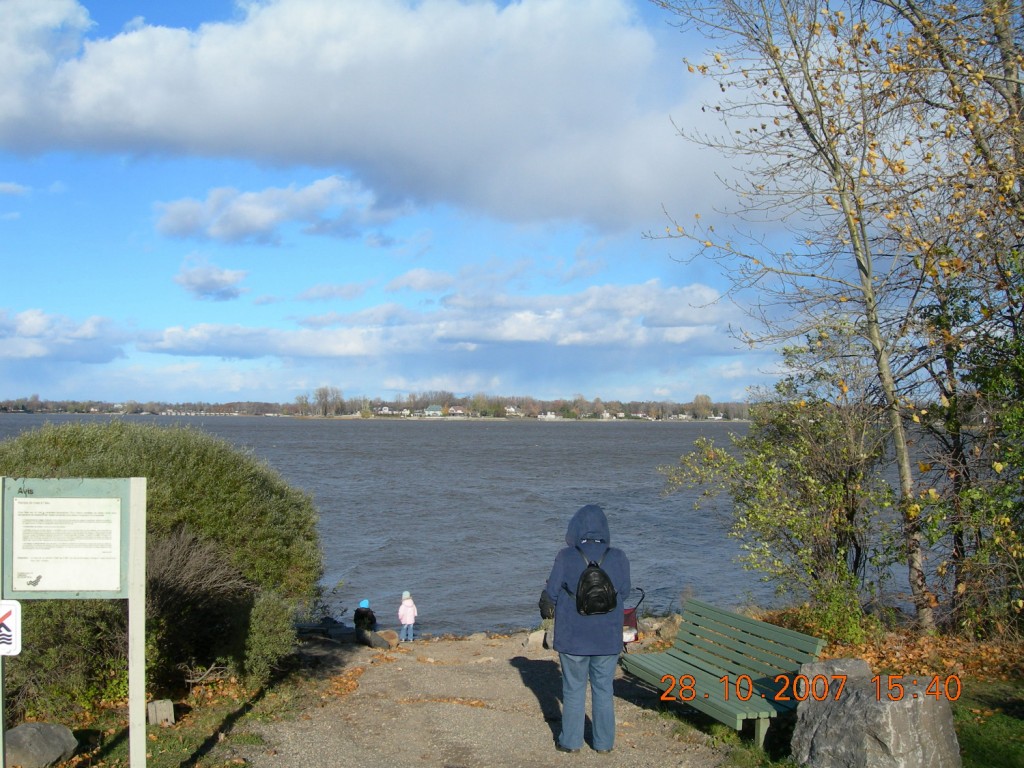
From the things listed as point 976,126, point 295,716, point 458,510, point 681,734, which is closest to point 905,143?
point 976,126

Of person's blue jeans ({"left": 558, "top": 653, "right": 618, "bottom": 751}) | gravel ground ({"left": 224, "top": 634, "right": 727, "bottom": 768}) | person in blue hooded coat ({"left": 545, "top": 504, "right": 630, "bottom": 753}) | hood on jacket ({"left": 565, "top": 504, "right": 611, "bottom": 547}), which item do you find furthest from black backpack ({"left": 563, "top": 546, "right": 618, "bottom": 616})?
gravel ground ({"left": 224, "top": 634, "right": 727, "bottom": 768})

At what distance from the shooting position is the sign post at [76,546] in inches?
207

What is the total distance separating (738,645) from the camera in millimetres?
7656

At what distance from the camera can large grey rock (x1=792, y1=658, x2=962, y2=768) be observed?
5.27 m

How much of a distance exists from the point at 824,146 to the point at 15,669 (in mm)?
9068

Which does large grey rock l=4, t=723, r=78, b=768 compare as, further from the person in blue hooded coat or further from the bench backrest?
the bench backrest

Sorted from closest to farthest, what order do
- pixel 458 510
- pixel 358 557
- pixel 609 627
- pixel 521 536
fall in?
pixel 609 627, pixel 358 557, pixel 521 536, pixel 458 510

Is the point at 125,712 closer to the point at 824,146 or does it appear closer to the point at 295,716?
the point at 295,716

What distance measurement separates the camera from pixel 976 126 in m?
8.88

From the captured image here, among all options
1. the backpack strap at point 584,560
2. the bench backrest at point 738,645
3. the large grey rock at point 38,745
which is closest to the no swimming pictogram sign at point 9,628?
the large grey rock at point 38,745

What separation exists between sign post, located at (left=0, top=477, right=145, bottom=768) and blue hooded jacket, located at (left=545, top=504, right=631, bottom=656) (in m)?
2.76

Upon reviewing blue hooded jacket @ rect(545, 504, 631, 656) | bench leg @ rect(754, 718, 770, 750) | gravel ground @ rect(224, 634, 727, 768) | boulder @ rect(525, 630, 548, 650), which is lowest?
boulder @ rect(525, 630, 548, 650)

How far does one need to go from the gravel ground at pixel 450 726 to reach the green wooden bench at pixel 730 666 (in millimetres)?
332

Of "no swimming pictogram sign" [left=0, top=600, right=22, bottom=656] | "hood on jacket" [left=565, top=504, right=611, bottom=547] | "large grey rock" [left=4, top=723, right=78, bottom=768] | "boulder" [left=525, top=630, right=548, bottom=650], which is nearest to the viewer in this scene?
"no swimming pictogram sign" [left=0, top=600, right=22, bottom=656]
